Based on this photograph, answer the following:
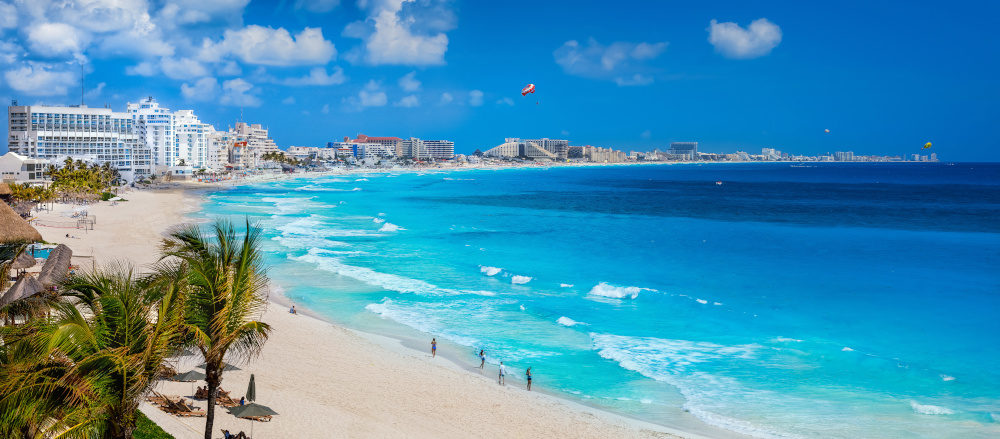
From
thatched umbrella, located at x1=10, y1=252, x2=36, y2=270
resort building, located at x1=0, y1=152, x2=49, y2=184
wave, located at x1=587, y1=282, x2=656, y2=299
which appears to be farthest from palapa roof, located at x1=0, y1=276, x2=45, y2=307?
resort building, located at x1=0, y1=152, x2=49, y2=184

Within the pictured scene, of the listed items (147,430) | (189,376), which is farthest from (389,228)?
(147,430)

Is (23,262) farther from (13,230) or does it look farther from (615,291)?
(615,291)

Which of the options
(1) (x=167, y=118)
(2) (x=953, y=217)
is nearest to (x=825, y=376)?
(2) (x=953, y=217)

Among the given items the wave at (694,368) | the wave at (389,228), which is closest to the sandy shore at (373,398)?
the wave at (694,368)

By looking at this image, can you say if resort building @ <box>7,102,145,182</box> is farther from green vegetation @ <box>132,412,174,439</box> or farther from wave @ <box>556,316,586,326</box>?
green vegetation @ <box>132,412,174,439</box>

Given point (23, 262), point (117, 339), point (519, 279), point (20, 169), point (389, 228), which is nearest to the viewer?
point (117, 339)

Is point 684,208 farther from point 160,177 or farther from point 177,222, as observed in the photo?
point 160,177
